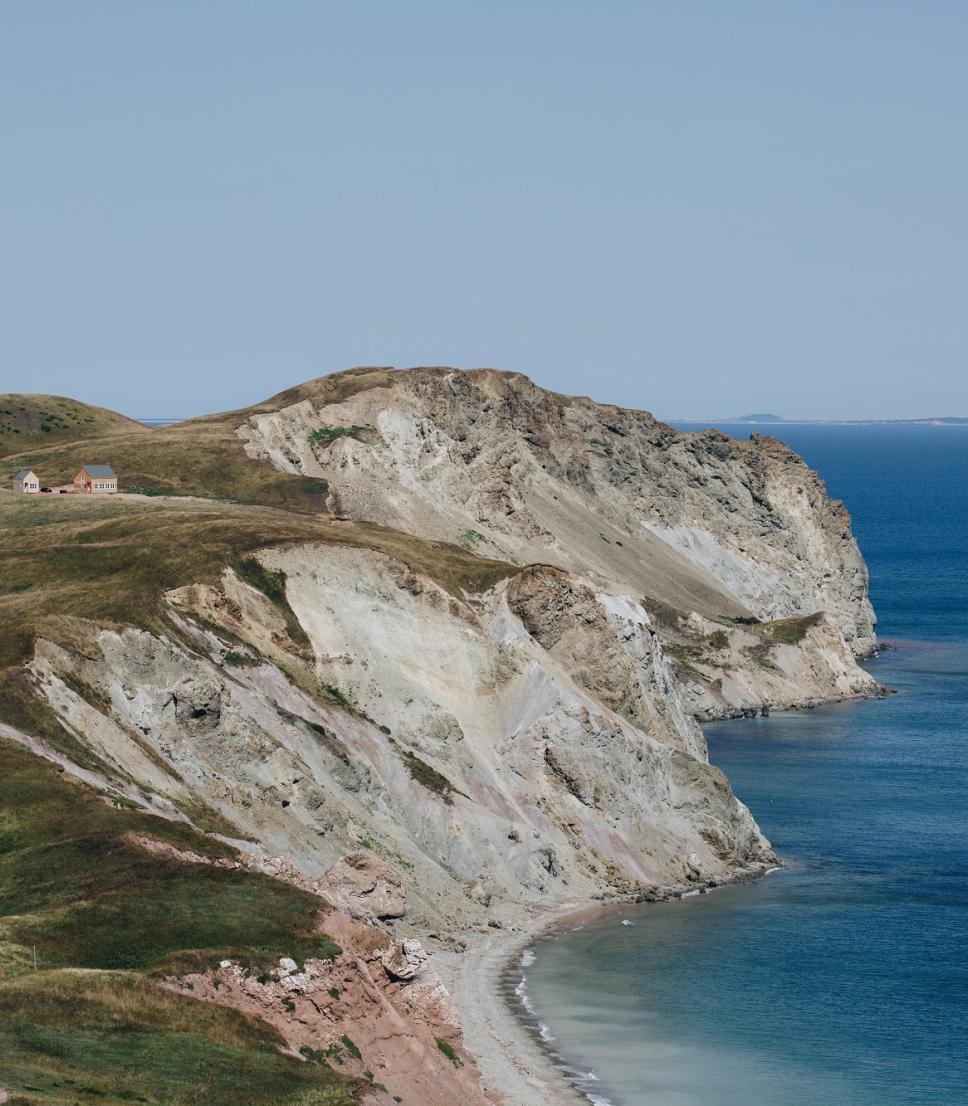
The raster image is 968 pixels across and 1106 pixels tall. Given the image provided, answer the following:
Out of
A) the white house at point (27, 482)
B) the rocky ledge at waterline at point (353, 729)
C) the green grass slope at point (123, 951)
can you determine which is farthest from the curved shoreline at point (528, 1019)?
the white house at point (27, 482)

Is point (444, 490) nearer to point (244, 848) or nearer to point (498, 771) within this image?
point (498, 771)

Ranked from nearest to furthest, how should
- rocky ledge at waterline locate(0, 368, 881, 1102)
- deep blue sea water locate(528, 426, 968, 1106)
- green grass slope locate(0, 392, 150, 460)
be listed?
rocky ledge at waterline locate(0, 368, 881, 1102) → deep blue sea water locate(528, 426, 968, 1106) → green grass slope locate(0, 392, 150, 460)

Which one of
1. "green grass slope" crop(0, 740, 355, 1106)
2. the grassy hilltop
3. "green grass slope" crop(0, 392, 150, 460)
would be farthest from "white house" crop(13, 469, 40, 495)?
"green grass slope" crop(0, 740, 355, 1106)

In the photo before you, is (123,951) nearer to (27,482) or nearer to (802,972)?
(802,972)

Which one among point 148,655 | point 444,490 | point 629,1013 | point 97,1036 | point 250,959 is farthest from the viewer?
point 444,490

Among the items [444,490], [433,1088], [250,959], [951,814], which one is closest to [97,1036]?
[250,959]

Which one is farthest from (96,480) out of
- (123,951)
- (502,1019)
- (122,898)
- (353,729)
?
(123,951)

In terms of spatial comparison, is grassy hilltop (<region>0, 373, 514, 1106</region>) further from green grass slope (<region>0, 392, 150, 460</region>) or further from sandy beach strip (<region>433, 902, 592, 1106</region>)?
green grass slope (<region>0, 392, 150, 460</region>)
